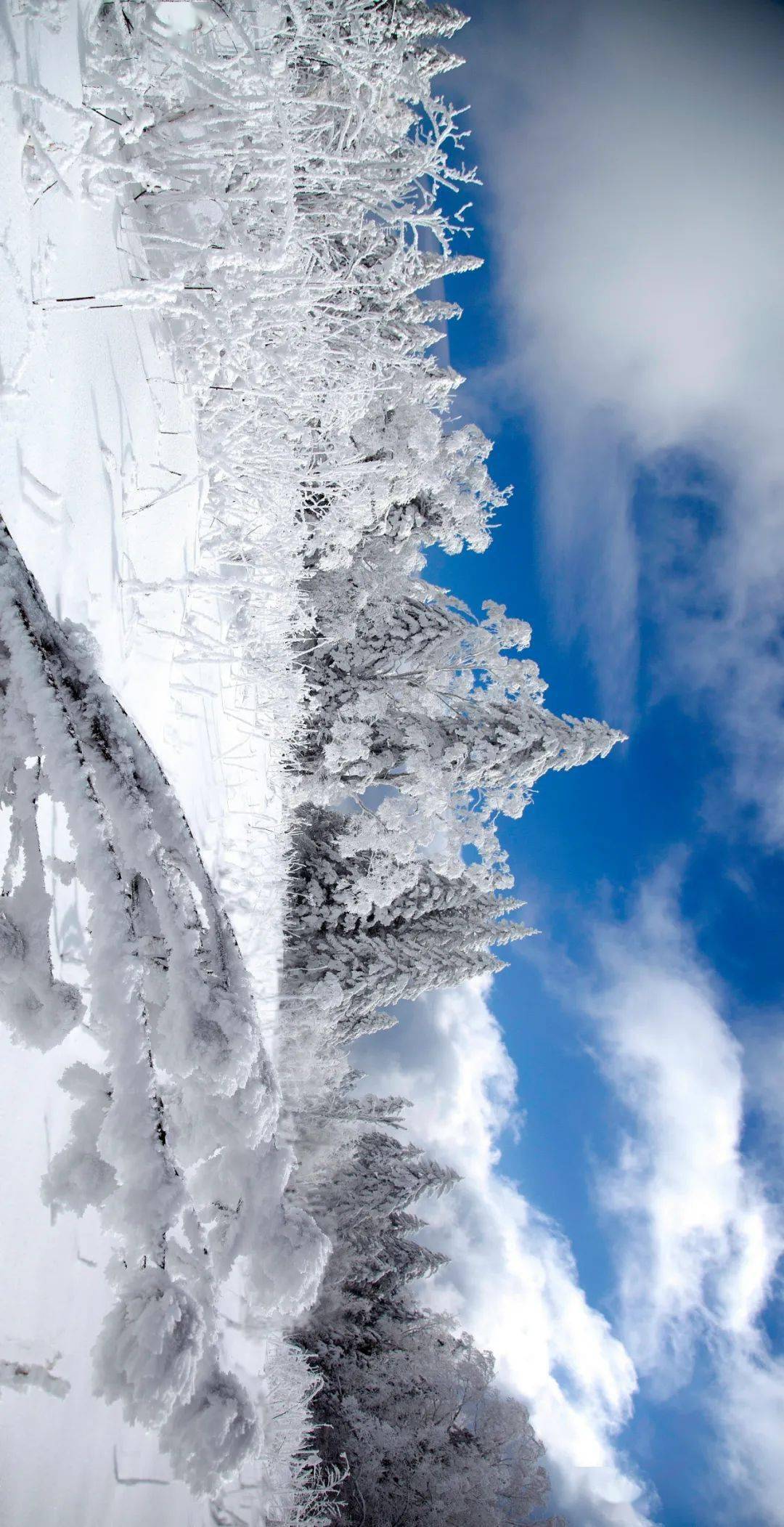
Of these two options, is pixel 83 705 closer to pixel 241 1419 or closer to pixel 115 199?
pixel 241 1419

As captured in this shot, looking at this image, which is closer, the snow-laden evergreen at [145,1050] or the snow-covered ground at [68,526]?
the snow-laden evergreen at [145,1050]

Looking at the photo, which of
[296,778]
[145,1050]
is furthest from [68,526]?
[296,778]

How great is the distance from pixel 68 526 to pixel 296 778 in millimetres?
5986

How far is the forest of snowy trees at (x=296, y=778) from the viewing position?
1.96m

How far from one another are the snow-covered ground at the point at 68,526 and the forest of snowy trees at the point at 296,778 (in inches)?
10.1

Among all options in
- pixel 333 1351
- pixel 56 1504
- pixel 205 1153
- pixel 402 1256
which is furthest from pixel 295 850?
pixel 333 1351

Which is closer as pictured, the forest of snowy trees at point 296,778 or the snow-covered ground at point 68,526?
the forest of snowy trees at point 296,778

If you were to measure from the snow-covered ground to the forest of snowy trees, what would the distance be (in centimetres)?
26

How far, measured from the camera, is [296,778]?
364 inches

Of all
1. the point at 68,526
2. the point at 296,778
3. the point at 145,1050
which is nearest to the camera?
the point at 145,1050

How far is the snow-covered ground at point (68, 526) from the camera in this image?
286cm

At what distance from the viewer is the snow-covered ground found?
286 cm

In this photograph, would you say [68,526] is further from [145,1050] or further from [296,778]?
[296,778]

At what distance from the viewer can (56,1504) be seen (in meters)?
3.22
